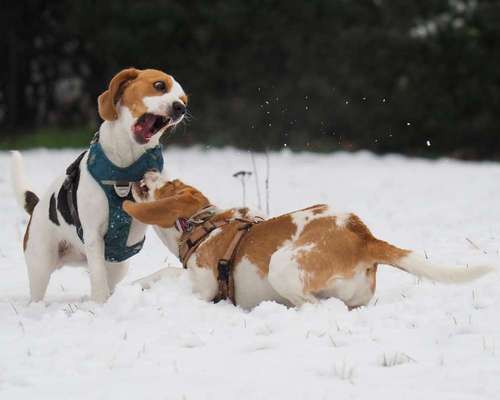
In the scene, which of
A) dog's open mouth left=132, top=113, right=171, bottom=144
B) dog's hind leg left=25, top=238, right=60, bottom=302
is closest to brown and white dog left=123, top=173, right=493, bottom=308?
dog's open mouth left=132, top=113, right=171, bottom=144

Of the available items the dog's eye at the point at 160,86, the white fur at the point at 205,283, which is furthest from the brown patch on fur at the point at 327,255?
the dog's eye at the point at 160,86

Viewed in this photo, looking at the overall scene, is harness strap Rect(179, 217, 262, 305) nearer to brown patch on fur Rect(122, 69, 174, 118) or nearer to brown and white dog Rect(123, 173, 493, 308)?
brown and white dog Rect(123, 173, 493, 308)

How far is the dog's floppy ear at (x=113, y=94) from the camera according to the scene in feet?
16.1

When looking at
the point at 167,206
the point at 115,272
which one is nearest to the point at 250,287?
the point at 167,206

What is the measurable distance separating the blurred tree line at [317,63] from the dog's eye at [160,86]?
35.9 ft

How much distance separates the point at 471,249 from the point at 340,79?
1044cm

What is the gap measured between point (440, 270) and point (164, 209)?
1.59 metres

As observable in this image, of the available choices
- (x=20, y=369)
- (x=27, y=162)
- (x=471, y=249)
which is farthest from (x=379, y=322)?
(x=27, y=162)

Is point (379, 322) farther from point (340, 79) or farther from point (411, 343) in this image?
point (340, 79)

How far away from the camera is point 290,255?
4.36 meters

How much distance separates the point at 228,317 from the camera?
423 centimetres

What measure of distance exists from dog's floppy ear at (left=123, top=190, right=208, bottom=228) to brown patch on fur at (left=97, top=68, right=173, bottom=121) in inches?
22.5

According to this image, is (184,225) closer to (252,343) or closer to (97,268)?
(97,268)

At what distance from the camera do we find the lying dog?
4832mm
